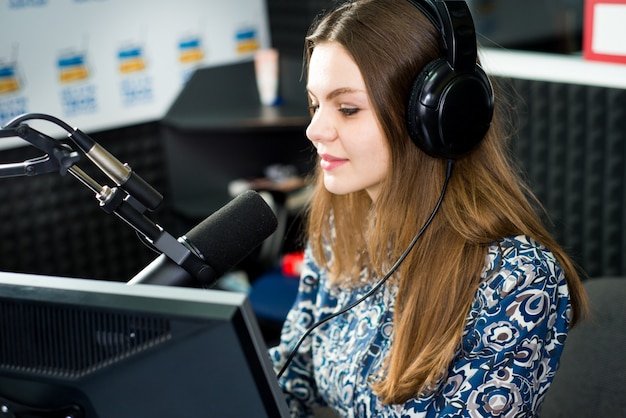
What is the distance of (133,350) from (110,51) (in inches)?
92.8

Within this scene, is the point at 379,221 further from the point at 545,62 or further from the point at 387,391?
the point at 545,62

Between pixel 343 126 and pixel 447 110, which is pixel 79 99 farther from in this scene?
pixel 447 110

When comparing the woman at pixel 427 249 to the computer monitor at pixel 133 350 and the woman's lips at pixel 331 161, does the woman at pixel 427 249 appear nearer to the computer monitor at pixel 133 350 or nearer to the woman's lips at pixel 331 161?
the woman's lips at pixel 331 161

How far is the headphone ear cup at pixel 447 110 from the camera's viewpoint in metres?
1.05

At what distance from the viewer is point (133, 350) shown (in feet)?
2.13

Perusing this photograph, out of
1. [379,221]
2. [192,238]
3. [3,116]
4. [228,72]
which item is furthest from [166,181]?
[192,238]

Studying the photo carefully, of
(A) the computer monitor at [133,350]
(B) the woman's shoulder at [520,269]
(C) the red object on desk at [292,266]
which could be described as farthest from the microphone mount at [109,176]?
(C) the red object on desk at [292,266]

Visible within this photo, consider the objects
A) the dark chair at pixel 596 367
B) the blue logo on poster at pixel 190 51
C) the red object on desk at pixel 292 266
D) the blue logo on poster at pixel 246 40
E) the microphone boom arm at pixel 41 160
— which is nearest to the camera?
the microphone boom arm at pixel 41 160

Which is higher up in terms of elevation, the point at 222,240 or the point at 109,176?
the point at 109,176

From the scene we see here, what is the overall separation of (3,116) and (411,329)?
75.2 inches

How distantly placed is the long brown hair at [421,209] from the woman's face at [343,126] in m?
0.02

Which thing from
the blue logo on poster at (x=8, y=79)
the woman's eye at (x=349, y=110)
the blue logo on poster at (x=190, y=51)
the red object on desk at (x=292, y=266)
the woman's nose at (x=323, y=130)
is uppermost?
the woman's eye at (x=349, y=110)

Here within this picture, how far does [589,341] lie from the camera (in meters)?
1.36

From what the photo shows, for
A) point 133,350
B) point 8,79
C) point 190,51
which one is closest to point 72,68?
point 8,79
